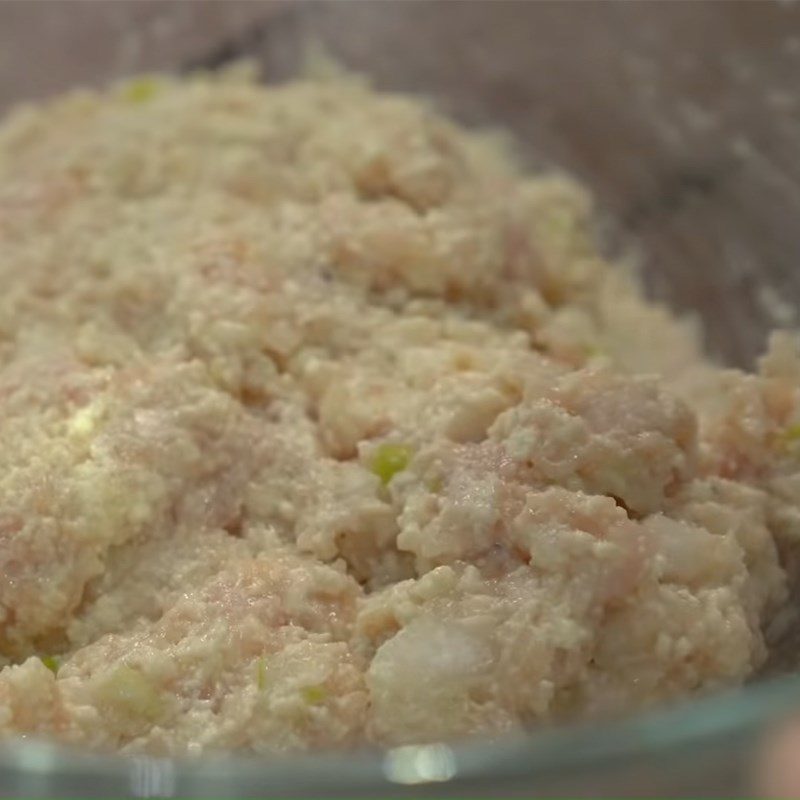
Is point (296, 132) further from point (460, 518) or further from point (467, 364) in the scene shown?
point (460, 518)

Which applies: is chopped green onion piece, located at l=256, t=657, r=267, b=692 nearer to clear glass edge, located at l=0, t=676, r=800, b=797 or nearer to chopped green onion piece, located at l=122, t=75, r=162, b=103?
clear glass edge, located at l=0, t=676, r=800, b=797

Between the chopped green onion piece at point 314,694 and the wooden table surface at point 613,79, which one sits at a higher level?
the wooden table surface at point 613,79

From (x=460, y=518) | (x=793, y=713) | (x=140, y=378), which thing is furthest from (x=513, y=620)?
(x=140, y=378)

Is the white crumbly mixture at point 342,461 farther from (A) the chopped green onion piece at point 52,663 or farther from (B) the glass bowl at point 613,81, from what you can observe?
(B) the glass bowl at point 613,81

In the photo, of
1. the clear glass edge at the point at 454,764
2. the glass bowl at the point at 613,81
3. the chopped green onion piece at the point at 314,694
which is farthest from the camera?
the glass bowl at the point at 613,81

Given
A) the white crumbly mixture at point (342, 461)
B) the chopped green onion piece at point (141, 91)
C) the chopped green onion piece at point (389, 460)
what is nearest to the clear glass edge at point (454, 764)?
the white crumbly mixture at point (342, 461)

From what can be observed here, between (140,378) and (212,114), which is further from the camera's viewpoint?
(212,114)

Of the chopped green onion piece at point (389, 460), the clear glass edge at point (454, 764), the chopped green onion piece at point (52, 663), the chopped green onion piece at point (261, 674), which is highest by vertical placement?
the chopped green onion piece at point (389, 460)

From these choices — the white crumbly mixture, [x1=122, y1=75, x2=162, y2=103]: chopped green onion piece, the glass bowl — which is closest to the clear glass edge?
the white crumbly mixture
